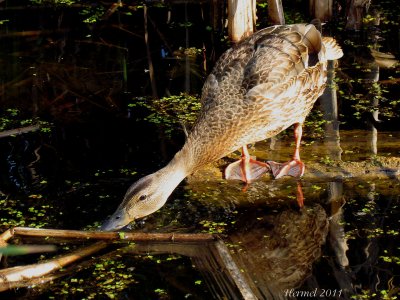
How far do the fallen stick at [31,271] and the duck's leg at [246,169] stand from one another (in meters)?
1.78

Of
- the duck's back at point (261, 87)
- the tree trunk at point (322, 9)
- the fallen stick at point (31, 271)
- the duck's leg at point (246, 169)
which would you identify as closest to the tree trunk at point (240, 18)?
the tree trunk at point (322, 9)

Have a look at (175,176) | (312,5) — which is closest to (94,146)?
(175,176)

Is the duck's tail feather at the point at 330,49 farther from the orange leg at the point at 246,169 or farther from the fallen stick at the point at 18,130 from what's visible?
the fallen stick at the point at 18,130

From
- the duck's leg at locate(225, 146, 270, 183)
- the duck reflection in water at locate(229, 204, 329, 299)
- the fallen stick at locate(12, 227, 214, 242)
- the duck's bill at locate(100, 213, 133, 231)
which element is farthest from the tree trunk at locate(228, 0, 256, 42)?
the fallen stick at locate(12, 227, 214, 242)

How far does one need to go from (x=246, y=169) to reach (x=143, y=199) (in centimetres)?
121

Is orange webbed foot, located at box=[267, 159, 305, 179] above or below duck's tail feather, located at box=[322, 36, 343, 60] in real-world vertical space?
below

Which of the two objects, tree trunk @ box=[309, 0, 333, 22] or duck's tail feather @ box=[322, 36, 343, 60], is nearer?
duck's tail feather @ box=[322, 36, 343, 60]

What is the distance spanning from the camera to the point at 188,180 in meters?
6.73

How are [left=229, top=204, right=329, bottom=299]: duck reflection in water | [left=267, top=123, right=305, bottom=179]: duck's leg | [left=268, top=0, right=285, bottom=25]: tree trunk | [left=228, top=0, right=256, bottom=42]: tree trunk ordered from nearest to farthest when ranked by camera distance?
[left=229, top=204, right=329, bottom=299]: duck reflection in water < [left=267, top=123, right=305, bottom=179]: duck's leg < [left=228, top=0, right=256, bottom=42]: tree trunk < [left=268, top=0, right=285, bottom=25]: tree trunk

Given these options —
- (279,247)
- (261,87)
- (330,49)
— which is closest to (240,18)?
(330,49)

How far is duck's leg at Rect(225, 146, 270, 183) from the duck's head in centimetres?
80

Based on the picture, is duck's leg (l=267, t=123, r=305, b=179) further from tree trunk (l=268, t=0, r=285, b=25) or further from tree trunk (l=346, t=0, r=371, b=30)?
tree trunk (l=346, t=0, r=371, b=30)

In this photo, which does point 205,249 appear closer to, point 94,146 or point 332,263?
point 332,263

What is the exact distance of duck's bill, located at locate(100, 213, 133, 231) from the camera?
5.72 meters
